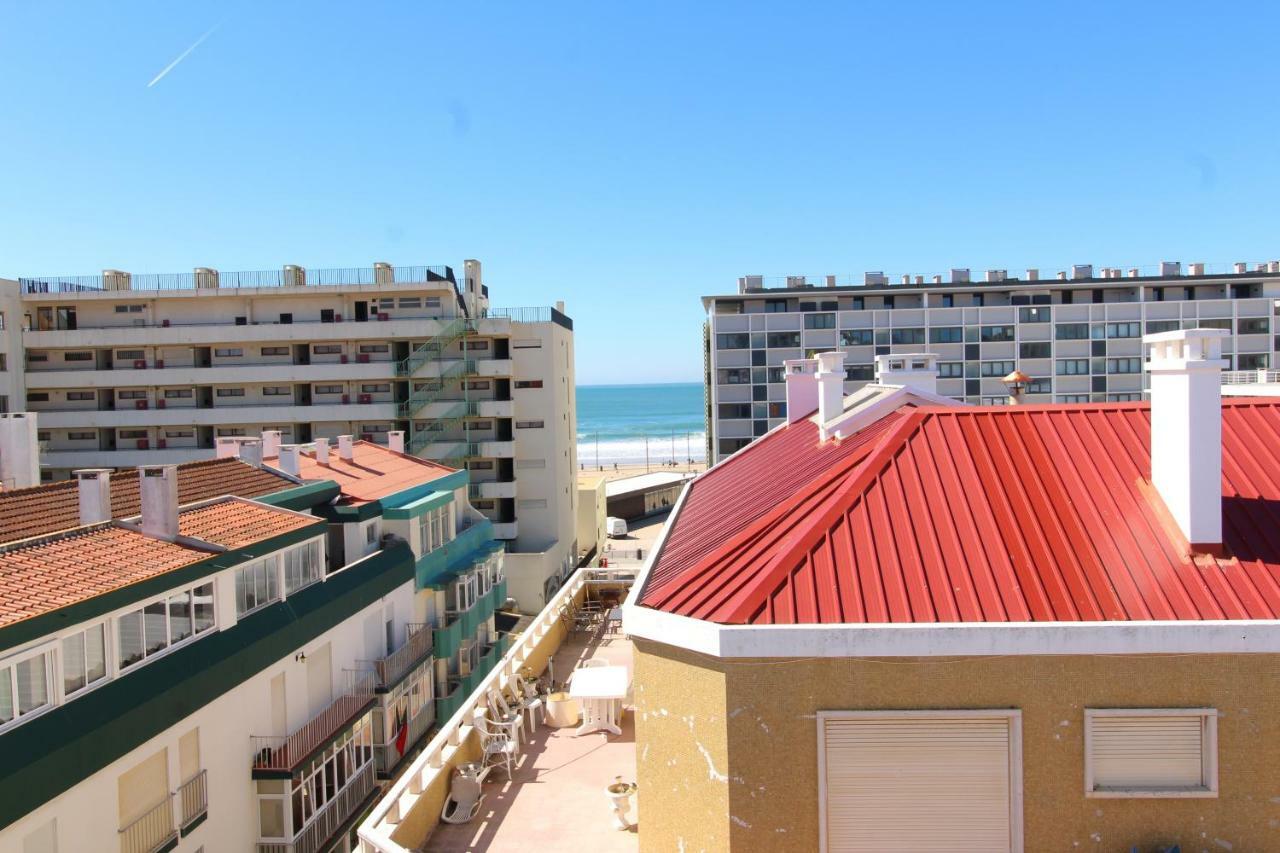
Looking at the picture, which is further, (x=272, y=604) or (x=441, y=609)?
(x=441, y=609)

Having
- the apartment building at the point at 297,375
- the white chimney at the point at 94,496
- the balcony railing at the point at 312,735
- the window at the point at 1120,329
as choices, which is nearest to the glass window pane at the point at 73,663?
the balcony railing at the point at 312,735

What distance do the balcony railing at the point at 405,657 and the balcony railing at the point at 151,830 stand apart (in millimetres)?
9440

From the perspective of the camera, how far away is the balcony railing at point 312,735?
2023 cm

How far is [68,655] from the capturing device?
50.2 ft

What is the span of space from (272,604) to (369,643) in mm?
5705

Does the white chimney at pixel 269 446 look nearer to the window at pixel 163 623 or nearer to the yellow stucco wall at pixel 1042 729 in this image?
the window at pixel 163 623

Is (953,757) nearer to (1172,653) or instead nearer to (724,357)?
(1172,653)

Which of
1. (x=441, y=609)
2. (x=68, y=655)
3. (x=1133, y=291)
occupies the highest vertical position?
(x=1133, y=291)

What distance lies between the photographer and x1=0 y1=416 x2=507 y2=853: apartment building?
14719mm

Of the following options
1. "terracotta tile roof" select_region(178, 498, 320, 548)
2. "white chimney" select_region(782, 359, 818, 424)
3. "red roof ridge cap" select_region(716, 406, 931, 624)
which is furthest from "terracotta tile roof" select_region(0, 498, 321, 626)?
"white chimney" select_region(782, 359, 818, 424)

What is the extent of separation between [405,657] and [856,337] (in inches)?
2333

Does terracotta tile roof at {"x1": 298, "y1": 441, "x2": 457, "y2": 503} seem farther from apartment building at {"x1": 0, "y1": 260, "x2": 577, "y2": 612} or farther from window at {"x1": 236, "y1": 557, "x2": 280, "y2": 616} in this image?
apartment building at {"x1": 0, "y1": 260, "x2": 577, "y2": 612}

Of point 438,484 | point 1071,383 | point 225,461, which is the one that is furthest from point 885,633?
point 1071,383

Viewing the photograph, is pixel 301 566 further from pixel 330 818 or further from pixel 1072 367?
pixel 1072 367
